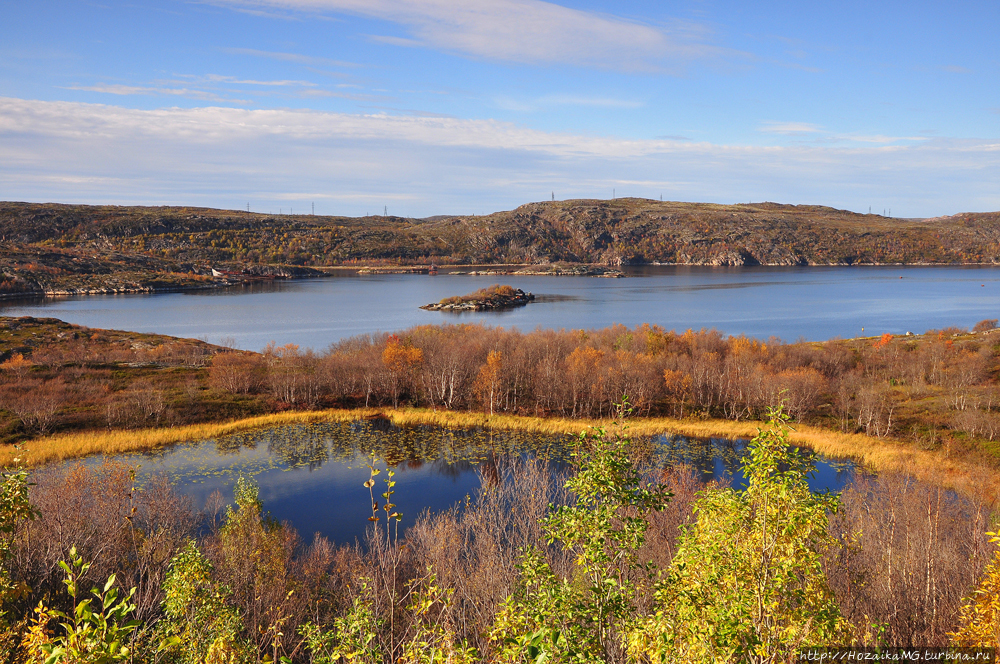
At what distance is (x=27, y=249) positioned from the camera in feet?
541

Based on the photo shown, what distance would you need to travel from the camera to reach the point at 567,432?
47.8 metres

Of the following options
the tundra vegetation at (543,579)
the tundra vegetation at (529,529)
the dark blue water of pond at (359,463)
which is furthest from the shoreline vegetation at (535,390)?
the tundra vegetation at (543,579)

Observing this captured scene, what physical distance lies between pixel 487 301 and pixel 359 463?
95.8m

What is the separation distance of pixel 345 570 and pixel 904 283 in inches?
8374

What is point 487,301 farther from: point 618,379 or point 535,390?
point 618,379

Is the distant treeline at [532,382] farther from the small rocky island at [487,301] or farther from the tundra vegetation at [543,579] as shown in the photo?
the small rocky island at [487,301]

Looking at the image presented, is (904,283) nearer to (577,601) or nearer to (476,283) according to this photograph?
(476,283)

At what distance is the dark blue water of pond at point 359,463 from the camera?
33500 millimetres

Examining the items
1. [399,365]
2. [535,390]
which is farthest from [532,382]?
[399,365]

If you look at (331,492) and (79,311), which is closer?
(331,492)

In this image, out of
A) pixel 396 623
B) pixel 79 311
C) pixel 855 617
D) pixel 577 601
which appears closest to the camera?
pixel 577 601

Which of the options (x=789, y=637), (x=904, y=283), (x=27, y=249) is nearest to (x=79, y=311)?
(x=27, y=249)

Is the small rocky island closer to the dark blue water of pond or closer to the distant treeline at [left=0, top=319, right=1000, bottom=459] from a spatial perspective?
the distant treeline at [left=0, top=319, right=1000, bottom=459]

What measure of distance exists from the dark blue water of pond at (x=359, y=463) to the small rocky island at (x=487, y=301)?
262 feet
